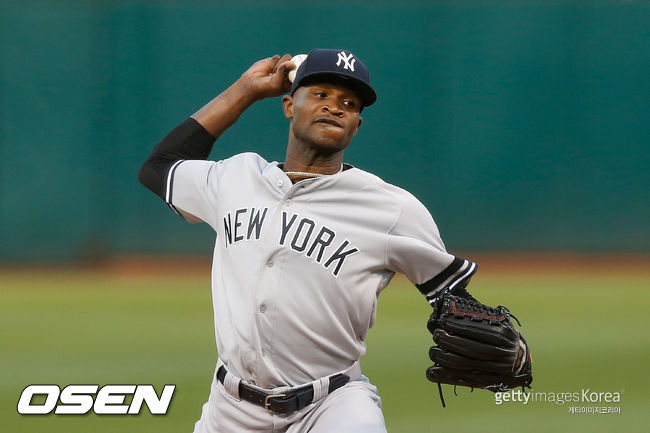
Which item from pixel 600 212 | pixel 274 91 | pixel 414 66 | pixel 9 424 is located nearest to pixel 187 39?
pixel 414 66

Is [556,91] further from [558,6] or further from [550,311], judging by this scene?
[550,311]

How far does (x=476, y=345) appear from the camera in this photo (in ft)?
9.64

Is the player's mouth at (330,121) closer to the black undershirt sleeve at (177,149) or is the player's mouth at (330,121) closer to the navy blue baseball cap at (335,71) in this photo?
the navy blue baseball cap at (335,71)

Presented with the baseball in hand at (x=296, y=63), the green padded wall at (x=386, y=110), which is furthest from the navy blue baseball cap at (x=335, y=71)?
the green padded wall at (x=386, y=110)

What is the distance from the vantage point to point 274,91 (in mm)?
3311

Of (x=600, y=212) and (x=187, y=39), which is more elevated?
(x=187, y=39)

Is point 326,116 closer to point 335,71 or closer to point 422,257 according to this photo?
point 335,71

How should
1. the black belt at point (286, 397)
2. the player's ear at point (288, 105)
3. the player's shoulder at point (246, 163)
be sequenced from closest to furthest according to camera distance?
the black belt at point (286, 397) < the player's shoulder at point (246, 163) < the player's ear at point (288, 105)

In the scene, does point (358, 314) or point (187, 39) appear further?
point (187, 39)

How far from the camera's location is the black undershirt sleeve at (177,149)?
11.0 ft

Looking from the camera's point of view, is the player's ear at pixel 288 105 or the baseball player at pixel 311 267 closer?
the baseball player at pixel 311 267

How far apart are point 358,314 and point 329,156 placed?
0.54 metres

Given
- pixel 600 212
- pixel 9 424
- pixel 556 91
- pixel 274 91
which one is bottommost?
pixel 9 424

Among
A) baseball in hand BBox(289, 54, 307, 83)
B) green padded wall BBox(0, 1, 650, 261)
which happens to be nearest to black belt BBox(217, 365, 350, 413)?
baseball in hand BBox(289, 54, 307, 83)
